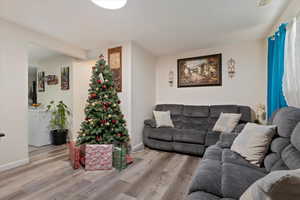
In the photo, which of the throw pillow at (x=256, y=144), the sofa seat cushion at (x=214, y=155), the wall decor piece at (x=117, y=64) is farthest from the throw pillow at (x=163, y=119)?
the throw pillow at (x=256, y=144)

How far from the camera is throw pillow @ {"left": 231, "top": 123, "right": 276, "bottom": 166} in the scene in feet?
4.61

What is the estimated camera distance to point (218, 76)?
337cm

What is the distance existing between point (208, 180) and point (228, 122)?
76.4 inches

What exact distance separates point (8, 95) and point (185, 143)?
3.10 m

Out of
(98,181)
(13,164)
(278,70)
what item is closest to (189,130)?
(278,70)

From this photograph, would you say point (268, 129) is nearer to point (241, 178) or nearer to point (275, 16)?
point (241, 178)

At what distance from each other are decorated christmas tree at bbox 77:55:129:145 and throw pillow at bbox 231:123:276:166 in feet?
5.92

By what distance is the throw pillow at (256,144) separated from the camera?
141 centimetres

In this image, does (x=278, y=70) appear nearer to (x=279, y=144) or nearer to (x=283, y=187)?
(x=279, y=144)

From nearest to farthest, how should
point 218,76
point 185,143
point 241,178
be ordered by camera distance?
point 241,178
point 185,143
point 218,76

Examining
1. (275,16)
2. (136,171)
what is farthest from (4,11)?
(275,16)

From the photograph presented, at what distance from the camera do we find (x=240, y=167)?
4.05 feet

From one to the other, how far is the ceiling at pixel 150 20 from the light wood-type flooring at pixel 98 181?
90.3 inches

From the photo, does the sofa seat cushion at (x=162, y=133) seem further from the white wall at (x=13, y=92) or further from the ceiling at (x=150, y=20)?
the white wall at (x=13, y=92)
